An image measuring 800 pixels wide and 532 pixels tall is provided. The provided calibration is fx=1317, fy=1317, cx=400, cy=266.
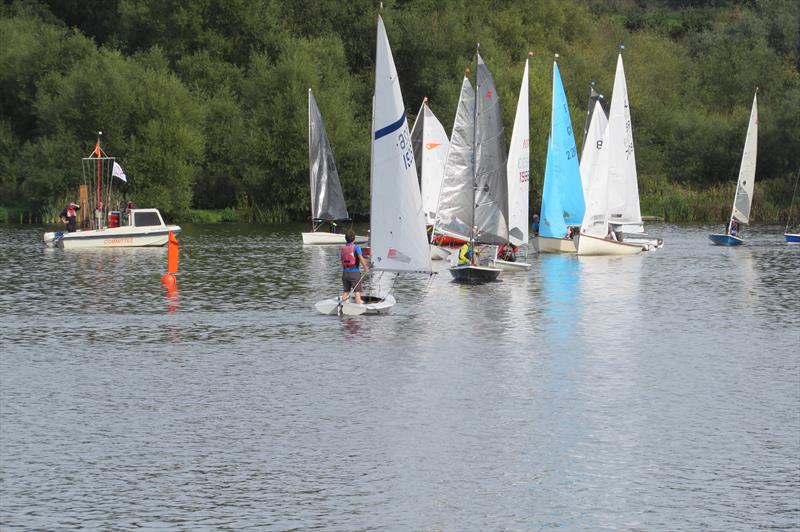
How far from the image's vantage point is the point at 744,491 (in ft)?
58.8

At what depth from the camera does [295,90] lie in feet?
318

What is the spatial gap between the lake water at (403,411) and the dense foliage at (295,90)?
168 feet

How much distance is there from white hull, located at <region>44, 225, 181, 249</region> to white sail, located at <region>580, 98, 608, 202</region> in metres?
20.8

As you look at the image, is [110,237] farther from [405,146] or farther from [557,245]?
[405,146]

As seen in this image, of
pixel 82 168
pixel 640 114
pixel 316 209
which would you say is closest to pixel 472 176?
pixel 316 209

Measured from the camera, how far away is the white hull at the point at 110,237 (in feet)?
214

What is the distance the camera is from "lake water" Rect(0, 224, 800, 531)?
17250 millimetres

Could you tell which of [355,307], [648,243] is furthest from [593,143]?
[355,307]

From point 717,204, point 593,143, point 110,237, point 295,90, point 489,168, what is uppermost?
point 295,90

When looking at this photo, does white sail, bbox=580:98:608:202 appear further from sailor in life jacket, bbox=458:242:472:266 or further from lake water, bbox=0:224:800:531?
lake water, bbox=0:224:800:531

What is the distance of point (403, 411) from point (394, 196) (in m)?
13.0

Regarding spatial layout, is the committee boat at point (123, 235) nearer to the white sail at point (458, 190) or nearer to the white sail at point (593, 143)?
the white sail at point (593, 143)

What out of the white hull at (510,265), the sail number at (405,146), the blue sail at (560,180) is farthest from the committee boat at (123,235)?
the sail number at (405,146)

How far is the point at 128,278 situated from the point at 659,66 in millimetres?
78834
